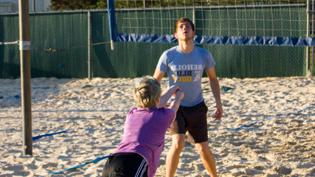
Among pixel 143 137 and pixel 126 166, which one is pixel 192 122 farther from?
pixel 126 166

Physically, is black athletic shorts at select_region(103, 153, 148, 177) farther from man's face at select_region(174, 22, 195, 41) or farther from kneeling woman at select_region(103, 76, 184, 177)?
man's face at select_region(174, 22, 195, 41)

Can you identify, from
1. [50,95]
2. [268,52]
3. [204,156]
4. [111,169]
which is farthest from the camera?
[268,52]

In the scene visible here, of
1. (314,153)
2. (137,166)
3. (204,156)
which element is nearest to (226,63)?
(314,153)

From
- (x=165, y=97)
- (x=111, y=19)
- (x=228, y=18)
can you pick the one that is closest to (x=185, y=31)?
(x=165, y=97)

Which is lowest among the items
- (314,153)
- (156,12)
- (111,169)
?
(314,153)

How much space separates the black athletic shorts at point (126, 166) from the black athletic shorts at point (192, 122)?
181 centimetres

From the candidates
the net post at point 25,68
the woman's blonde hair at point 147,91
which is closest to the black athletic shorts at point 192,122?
the woman's blonde hair at point 147,91

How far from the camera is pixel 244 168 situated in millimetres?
6648

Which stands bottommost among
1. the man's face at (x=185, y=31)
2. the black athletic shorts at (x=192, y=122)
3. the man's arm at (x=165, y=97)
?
the black athletic shorts at (x=192, y=122)

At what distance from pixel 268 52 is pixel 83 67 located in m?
4.78

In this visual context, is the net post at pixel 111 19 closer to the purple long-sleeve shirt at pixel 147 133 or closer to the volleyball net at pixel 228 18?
the volleyball net at pixel 228 18

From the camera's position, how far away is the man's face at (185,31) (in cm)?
561

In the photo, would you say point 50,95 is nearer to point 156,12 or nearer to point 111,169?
point 156,12

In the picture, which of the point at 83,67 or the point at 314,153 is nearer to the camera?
the point at 314,153
